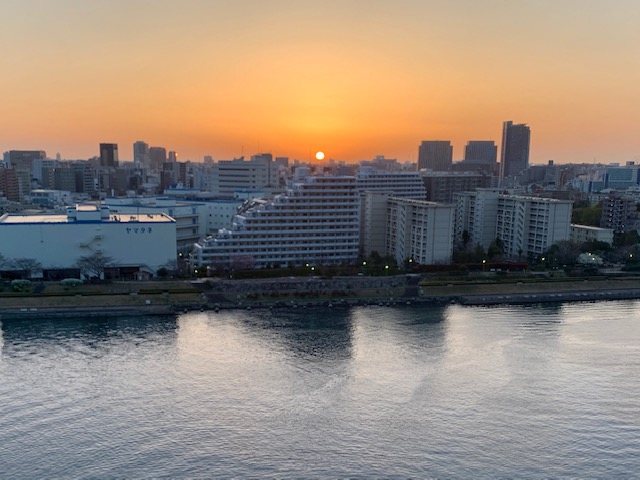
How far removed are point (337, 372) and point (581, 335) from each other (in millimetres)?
6122

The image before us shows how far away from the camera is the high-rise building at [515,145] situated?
70.8 meters

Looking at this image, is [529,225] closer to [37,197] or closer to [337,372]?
[337,372]

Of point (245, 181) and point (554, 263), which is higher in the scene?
point (245, 181)

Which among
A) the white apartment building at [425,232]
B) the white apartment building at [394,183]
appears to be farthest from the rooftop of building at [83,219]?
the white apartment building at [394,183]

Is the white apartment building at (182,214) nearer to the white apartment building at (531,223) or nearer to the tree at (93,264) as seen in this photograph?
the tree at (93,264)

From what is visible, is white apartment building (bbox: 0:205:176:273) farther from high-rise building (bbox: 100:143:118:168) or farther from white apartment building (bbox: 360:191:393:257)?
high-rise building (bbox: 100:143:118:168)

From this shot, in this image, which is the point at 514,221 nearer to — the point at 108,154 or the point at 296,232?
the point at 296,232

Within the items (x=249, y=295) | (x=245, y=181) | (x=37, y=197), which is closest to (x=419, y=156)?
(x=245, y=181)

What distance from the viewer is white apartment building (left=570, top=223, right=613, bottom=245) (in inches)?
816

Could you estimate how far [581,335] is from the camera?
12.1 meters

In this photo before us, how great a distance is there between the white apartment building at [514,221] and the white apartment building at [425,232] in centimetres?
409

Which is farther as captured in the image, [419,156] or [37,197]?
[419,156]

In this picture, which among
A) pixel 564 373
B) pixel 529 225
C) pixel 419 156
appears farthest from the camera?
pixel 419 156

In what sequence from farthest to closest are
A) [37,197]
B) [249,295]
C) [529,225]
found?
[37,197]
[529,225]
[249,295]
